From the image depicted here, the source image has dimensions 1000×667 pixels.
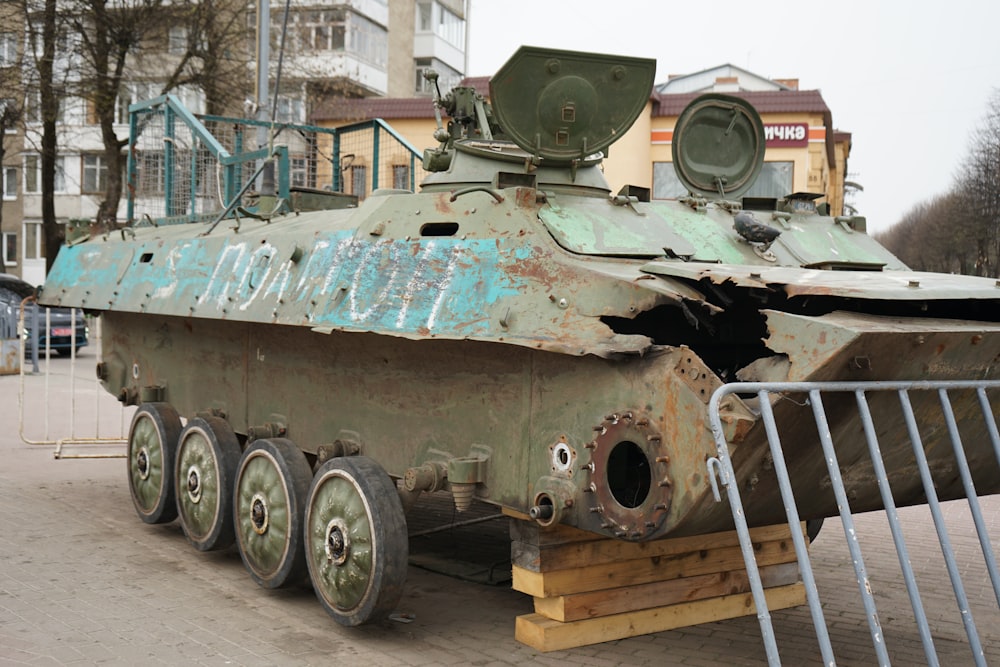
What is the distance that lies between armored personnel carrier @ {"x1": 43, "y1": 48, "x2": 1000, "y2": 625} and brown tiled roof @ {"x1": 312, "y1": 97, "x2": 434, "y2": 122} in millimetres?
19324

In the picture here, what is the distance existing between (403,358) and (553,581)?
1.44 m

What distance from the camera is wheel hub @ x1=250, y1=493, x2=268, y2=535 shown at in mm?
7035

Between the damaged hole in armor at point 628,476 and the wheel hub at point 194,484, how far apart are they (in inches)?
132

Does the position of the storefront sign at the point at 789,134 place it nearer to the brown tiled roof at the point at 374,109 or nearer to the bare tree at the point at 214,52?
the brown tiled roof at the point at 374,109

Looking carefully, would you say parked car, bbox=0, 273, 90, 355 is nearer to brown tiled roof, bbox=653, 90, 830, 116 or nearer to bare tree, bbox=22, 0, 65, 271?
bare tree, bbox=22, 0, 65, 271

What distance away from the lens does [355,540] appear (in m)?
6.11

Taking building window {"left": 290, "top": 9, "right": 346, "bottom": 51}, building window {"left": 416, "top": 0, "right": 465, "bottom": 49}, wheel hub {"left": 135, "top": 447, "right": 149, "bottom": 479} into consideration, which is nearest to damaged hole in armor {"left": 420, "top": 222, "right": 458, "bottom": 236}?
wheel hub {"left": 135, "top": 447, "right": 149, "bottom": 479}

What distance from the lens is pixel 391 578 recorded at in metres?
5.93

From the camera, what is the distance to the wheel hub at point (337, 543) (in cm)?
617

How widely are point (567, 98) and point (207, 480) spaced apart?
3557mm

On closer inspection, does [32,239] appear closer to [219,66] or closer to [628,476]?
[219,66]

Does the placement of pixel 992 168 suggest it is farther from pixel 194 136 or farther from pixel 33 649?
pixel 33 649

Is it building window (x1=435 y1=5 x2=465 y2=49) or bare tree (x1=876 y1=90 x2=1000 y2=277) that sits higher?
building window (x1=435 y1=5 x2=465 y2=49)

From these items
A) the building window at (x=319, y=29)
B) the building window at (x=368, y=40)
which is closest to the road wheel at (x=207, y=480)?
the building window at (x=319, y=29)
